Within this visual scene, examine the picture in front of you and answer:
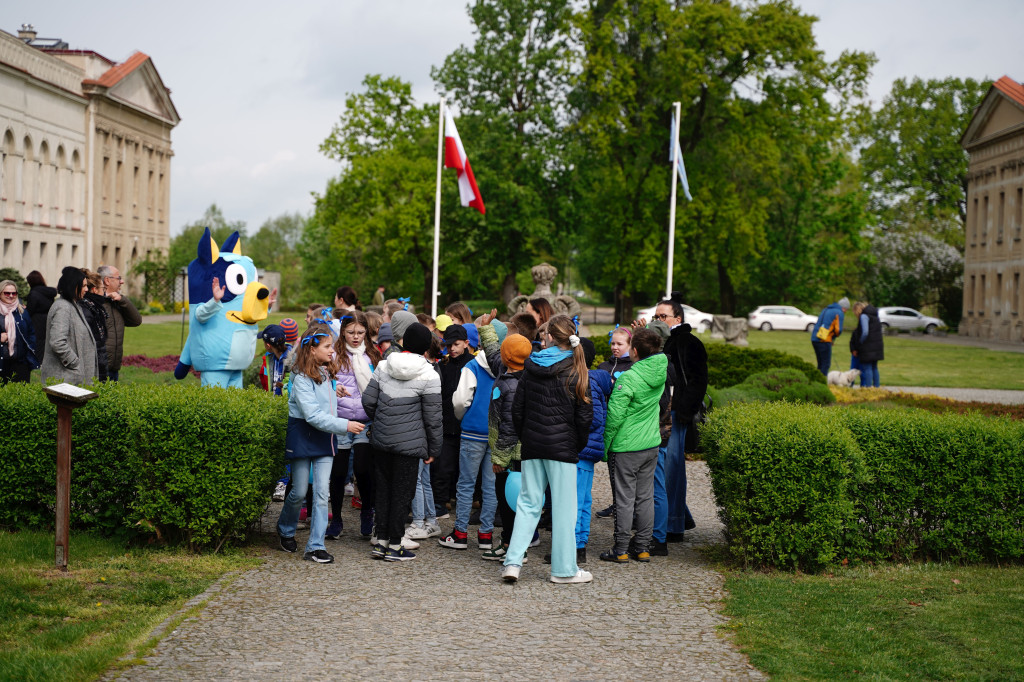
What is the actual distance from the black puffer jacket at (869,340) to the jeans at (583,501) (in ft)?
43.8

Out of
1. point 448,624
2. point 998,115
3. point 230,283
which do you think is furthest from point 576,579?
point 998,115

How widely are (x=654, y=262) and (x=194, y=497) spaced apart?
3879cm

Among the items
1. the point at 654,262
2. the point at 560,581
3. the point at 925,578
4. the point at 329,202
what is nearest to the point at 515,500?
the point at 560,581

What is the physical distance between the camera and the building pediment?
173 ft

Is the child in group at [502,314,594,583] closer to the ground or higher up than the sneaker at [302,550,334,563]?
higher up

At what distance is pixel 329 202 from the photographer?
164 ft

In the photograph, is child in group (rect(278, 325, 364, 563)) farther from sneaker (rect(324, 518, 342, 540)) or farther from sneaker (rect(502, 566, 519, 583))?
sneaker (rect(502, 566, 519, 583))

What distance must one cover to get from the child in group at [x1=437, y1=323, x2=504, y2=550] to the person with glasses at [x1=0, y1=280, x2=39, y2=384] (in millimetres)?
5805

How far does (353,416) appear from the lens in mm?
8648

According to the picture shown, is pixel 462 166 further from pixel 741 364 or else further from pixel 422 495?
pixel 422 495

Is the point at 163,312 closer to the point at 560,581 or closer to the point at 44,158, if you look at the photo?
the point at 44,158

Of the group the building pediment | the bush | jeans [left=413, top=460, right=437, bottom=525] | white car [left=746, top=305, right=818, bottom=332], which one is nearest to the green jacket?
jeans [left=413, top=460, right=437, bottom=525]

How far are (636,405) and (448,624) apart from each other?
248 centimetres

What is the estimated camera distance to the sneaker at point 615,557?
831 cm
